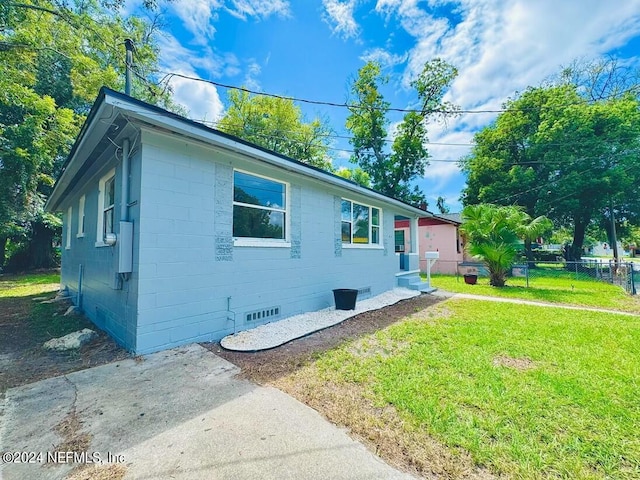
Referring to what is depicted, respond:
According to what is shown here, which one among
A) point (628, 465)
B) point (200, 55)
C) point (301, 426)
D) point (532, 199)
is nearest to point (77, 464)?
point (301, 426)

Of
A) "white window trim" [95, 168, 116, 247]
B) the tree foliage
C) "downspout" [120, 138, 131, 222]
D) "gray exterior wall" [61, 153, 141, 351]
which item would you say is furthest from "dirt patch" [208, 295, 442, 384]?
the tree foliage

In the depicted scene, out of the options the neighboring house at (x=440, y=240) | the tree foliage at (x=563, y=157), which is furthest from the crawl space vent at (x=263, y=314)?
the tree foliage at (x=563, y=157)

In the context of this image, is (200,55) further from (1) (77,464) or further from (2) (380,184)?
(2) (380,184)

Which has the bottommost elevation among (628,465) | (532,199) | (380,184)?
(628,465)

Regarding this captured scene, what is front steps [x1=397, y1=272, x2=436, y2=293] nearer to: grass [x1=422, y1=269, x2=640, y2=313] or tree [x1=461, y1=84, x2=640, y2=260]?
grass [x1=422, y1=269, x2=640, y2=313]

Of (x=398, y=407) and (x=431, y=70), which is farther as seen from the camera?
(x=431, y=70)

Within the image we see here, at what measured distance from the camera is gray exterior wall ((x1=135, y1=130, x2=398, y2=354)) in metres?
3.82

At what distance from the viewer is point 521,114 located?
1989 centimetres

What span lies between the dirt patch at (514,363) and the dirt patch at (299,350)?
2077 mm

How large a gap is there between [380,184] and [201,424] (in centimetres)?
2234

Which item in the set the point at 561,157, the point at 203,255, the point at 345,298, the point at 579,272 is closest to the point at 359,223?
the point at 345,298

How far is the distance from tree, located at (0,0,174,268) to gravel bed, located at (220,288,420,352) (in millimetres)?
10876

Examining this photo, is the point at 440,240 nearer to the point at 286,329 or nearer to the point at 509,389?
the point at 286,329

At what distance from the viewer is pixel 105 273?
4945mm
